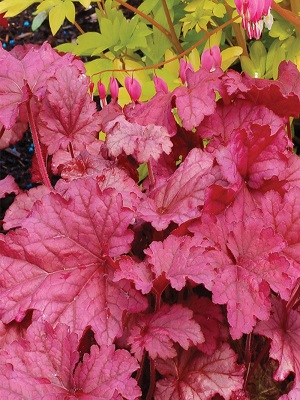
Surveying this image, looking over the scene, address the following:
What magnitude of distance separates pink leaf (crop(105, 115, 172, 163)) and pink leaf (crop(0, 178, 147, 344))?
0.10 metres

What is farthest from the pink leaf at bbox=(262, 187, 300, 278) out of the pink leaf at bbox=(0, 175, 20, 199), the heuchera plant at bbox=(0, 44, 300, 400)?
the pink leaf at bbox=(0, 175, 20, 199)

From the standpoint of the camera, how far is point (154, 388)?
143 centimetres

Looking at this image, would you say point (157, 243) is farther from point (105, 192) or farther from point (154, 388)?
point (154, 388)

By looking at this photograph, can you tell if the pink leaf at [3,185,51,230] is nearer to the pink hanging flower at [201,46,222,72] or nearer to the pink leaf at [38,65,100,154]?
the pink leaf at [38,65,100,154]

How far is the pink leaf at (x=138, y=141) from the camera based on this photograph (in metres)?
1.38

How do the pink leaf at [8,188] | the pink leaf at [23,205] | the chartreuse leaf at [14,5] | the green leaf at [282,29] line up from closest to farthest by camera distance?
the pink leaf at [23,205], the pink leaf at [8,188], the chartreuse leaf at [14,5], the green leaf at [282,29]

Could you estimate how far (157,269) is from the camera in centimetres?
125

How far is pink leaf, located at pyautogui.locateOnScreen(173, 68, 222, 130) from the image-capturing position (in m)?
1.54

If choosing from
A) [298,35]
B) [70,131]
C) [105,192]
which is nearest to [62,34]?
[298,35]

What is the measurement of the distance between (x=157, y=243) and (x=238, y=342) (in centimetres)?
42

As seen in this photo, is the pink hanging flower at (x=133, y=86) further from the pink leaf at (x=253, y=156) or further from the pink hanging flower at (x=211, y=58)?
the pink leaf at (x=253, y=156)

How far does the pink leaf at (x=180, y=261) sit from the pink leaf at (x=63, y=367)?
174mm

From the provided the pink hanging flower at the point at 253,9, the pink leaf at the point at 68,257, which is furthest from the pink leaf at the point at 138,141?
the pink hanging flower at the point at 253,9

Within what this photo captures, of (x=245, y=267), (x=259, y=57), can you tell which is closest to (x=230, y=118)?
(x=245, y=267)
